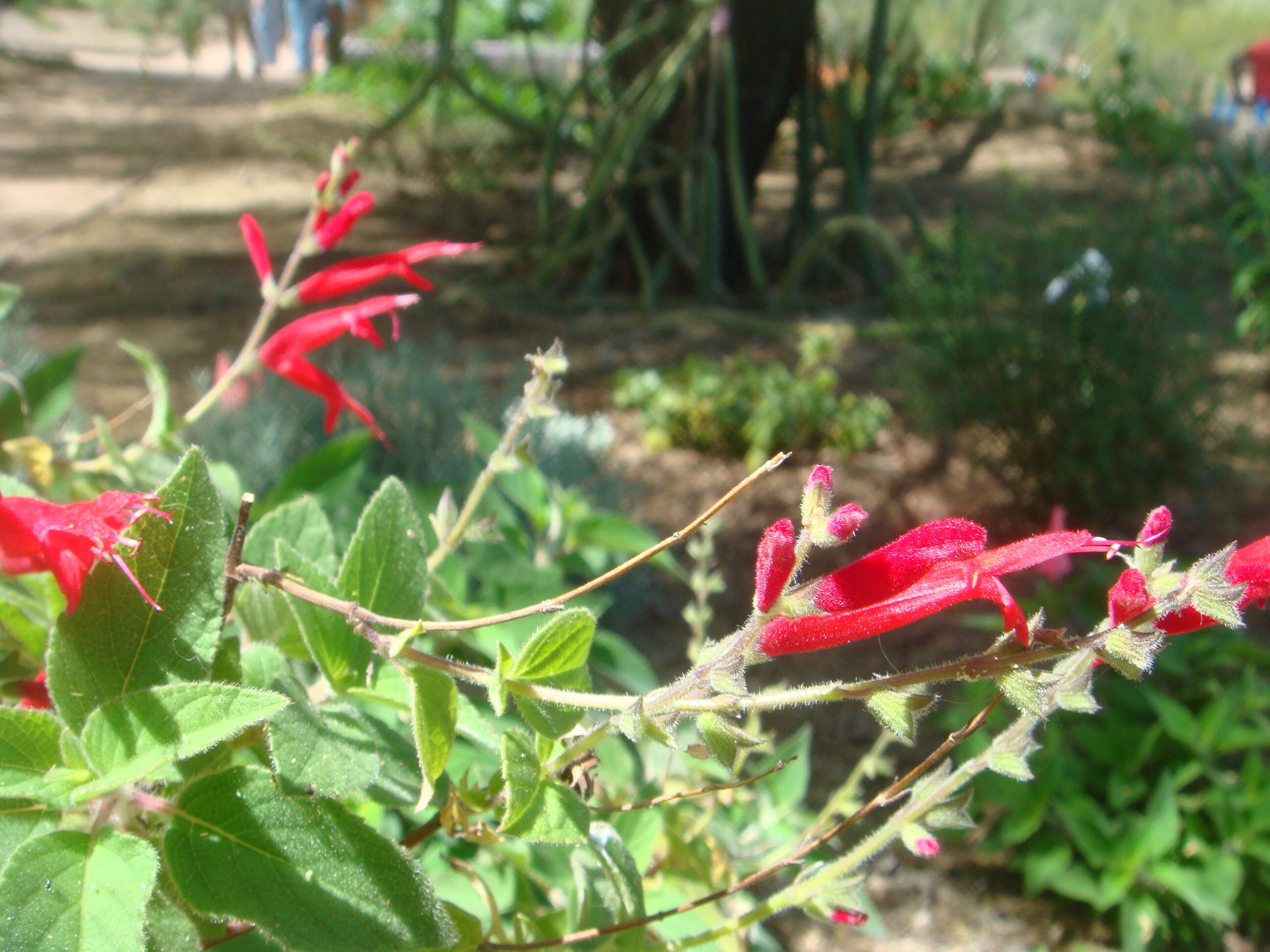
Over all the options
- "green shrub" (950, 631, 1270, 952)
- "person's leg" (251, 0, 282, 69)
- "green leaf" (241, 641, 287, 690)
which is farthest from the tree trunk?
"person's leg" (251, 0, 282, 69)

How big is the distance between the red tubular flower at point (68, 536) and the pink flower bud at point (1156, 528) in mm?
370

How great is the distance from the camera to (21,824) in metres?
0.41

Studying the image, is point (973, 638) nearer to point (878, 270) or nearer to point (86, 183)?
point (878, 270)

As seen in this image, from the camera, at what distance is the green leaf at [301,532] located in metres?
0.57

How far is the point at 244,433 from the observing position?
5.73 ft

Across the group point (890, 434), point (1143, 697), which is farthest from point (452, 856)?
point (890, 434)

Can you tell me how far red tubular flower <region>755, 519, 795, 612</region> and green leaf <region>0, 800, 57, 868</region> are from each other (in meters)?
0.29

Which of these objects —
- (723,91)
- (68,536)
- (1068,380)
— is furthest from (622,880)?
(723,91)

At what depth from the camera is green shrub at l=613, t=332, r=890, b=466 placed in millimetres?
3020

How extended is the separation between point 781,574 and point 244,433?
157 centimetres

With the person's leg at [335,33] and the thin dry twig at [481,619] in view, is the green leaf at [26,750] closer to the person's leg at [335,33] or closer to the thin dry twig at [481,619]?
the thin dry twig at [481,619]

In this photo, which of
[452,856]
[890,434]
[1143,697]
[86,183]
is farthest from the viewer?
[86,183]

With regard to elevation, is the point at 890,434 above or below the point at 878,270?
below

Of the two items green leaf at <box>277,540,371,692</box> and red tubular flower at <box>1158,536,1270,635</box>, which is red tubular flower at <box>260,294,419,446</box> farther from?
red tubular flower at <box>1158,536,1270,635</box>
